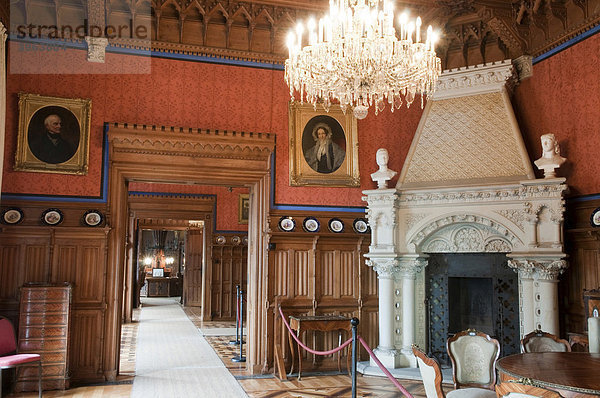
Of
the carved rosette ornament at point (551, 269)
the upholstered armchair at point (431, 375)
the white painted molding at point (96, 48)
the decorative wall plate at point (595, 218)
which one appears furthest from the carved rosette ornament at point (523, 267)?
the white painted molding at point (96, 48)

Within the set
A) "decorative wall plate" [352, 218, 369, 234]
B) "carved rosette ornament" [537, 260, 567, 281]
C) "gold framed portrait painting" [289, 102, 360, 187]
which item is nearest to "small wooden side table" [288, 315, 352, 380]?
"decorative wall plate" [352, 218, 369, 234]

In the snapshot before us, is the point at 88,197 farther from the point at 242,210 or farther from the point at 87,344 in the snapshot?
the point at 242,210

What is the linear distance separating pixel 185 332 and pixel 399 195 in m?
7.42

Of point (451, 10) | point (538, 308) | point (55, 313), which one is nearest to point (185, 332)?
point (55, 313)

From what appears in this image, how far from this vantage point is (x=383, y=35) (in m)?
5.62

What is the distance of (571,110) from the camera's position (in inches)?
311

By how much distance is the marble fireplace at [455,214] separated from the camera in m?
8.16

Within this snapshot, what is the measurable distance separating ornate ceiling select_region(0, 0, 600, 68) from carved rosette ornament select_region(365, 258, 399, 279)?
367 centimetres

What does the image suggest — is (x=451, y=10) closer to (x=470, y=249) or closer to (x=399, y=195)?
(x=399, y=195)

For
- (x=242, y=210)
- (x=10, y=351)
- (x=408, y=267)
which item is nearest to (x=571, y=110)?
(x=408, y=267)

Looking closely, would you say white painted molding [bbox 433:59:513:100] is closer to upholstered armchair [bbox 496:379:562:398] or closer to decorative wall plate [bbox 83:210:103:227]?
decorative wall plate [bbox 83:210:103:227]

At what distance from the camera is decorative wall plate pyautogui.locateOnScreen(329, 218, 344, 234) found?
9.09 m

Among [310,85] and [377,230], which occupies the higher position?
[310,85]

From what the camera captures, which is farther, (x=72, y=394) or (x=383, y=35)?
(x=72, y=394)
